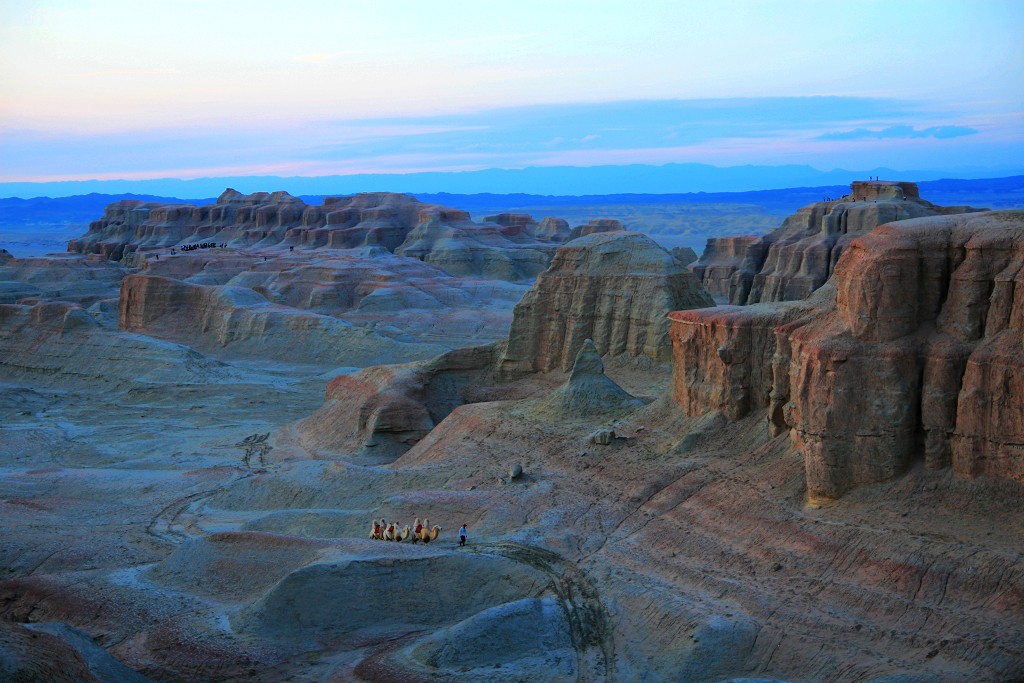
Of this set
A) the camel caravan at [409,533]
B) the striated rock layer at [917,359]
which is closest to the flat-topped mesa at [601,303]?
the striated rock layer at [917,359]

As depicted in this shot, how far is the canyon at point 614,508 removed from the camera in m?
18.7

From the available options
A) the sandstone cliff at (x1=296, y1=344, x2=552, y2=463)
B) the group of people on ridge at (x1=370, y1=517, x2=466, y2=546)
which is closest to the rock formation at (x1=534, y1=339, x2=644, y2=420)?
the sandstone cliff at (x1=296, y1=344, x2=552, y2=463)

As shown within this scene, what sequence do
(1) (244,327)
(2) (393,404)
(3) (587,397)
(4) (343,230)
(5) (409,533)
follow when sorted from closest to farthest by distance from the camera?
(5) (409,533) < (3) (587,397) < (2) (393,404) < (1) (244,327) < (4) (343,230)

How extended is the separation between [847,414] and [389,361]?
130 ft

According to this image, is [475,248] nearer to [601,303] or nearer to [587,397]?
[601,303]

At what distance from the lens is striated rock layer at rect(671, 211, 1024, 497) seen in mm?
19734

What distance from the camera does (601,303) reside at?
3797 centimetres

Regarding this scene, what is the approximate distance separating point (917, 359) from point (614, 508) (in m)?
7.00

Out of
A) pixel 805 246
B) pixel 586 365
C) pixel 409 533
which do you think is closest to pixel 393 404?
pixel 586 365

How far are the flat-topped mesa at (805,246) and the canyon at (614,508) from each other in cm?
3084

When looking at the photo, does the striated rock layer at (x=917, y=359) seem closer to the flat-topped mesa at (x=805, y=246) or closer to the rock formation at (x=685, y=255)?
the flat-topped mesa at (x=805, y=246)

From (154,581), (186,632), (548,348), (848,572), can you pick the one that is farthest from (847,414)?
(548,348)

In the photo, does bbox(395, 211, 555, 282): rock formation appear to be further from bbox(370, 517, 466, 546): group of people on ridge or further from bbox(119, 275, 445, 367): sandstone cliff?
bbox(370, 517, 466, 546): group of people on ridge

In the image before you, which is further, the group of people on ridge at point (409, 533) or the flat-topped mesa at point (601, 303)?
the flat-topped mesa at point (601, 303)
